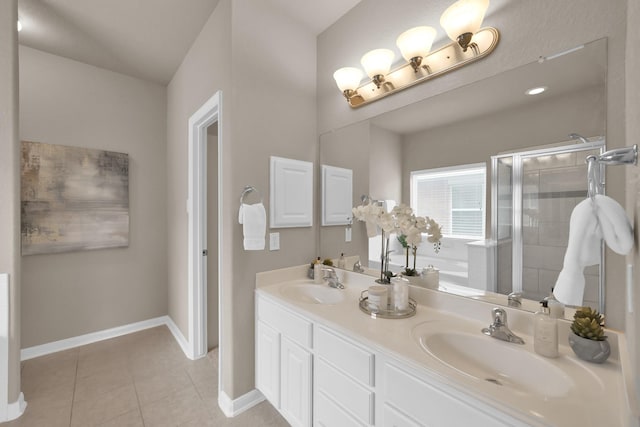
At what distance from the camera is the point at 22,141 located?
2248 mm

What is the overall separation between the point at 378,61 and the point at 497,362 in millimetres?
1608

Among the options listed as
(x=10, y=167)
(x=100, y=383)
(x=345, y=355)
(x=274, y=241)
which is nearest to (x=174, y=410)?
(x=100, y=383)

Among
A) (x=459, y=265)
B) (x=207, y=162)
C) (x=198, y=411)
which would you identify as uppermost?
(x=207, y=162)

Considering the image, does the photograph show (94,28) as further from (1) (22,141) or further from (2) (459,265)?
(2) (459,265)

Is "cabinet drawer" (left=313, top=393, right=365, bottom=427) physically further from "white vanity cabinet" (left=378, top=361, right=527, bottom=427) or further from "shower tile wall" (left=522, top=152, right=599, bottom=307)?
"shower tile wall" (left=522, top=152, right=599, bottom=307)

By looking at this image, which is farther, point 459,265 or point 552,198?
point 459,265

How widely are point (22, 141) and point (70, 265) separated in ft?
3.79

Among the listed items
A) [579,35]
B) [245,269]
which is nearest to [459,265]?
[579,35]

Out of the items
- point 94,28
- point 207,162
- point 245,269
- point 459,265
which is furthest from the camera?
point 207,162

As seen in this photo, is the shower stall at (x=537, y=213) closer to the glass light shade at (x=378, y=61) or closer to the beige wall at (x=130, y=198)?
the glass light shade at (x=378, y=61)

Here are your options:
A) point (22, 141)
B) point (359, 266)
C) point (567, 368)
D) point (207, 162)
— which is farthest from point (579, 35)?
point (22, 141)

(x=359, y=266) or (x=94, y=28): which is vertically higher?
(x=94, y=28)

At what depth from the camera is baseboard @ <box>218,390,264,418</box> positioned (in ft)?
5.46

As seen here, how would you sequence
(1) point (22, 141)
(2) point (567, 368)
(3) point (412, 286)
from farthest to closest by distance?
(1) point (22, 141), (3) point (412, 286), (2) point (567, 368)
